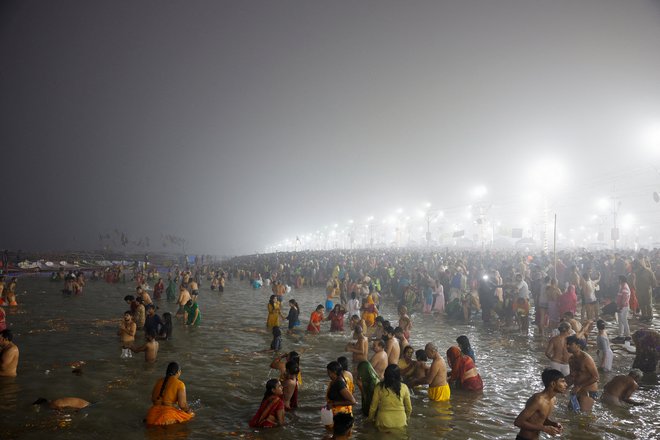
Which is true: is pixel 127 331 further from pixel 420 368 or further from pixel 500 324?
pixel 500 324

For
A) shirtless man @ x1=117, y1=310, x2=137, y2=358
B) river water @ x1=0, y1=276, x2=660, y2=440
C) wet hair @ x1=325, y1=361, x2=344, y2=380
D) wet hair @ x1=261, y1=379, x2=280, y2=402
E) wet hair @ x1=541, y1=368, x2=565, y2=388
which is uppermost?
wet hair @ x1=541, y1=368, x2=565, y2=388

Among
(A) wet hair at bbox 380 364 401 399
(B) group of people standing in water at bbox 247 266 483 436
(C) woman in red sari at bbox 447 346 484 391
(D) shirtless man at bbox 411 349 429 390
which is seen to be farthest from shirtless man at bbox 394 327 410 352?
(A) wet hair at bbox 380 364 401 399

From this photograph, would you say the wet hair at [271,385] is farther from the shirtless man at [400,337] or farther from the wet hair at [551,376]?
the wet hair at [551,376]

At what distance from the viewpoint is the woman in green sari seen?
6945mm

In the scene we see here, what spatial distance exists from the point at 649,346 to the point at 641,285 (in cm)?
715

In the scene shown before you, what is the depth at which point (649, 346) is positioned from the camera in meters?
9.06

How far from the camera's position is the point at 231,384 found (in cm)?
894

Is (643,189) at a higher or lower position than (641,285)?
higher

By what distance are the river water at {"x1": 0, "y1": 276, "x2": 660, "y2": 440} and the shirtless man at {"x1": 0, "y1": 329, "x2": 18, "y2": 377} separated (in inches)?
9.4

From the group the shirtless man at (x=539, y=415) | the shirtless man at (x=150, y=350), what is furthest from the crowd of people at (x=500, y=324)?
the shirtless man at (x=150, y=350)

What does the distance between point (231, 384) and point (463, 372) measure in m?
5.13

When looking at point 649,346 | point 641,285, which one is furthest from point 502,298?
point 649,346

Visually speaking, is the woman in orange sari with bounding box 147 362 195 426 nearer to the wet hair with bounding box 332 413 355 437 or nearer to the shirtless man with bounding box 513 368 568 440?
the wet hair with bounding box 332 413 355 437

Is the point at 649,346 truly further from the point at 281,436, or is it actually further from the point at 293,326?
the point at 293,326
